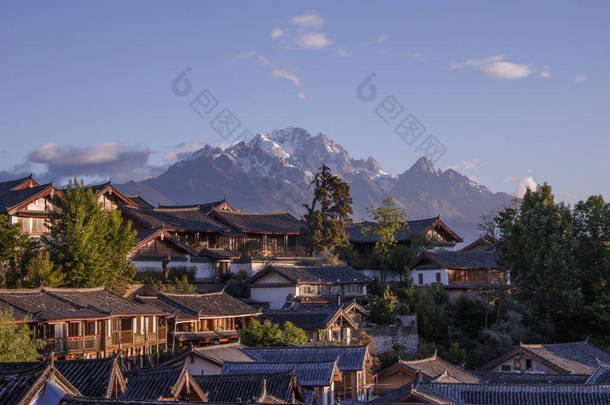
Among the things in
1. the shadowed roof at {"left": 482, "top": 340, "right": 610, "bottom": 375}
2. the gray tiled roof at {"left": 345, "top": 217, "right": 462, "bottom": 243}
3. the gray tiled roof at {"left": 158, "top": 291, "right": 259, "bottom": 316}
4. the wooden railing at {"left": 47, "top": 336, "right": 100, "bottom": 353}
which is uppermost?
the gray tiled roof at {"left": 345, "top": 217, "right": 462, "bottom": 243}

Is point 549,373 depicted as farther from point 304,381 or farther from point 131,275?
point 131,275

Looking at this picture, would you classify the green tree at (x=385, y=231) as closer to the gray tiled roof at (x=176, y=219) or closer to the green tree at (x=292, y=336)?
the gray tiled roof at (x=176, y=219)

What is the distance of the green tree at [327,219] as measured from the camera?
6638 centimetres

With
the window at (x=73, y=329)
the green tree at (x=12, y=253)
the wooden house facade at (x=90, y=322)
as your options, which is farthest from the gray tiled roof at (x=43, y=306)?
the green tree at (x=12, y=253)

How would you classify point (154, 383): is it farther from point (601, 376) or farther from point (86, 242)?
point (601, 376)

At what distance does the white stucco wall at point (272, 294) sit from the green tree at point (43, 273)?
1827 cm

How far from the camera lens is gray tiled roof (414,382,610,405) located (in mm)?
32469

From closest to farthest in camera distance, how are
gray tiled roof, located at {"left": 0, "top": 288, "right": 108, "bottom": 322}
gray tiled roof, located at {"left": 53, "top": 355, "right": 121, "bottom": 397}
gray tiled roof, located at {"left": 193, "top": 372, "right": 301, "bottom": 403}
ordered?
gray tiled roof, located at {"left": 53, "top": 355, "right": 121, "bottom": 397}, gray tiled roof, located at {"left": 193, "top": 372, "right": 301, "bottom": 403}, gray tiled roof, located at {"left": 0, "top": 288, "right": 108, "bottom": 322}

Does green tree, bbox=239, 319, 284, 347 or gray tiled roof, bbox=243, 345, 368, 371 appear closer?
gray tiled roof, bbox=243, 345, 368, 371

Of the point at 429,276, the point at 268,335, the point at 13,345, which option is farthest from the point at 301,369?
the point at 429,276

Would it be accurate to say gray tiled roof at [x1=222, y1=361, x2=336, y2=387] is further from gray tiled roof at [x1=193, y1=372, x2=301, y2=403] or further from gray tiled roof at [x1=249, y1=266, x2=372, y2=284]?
gray tiled roof at [x1=249, y1=266, x2=372, y2=284]

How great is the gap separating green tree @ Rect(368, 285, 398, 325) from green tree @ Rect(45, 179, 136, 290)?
18.3m

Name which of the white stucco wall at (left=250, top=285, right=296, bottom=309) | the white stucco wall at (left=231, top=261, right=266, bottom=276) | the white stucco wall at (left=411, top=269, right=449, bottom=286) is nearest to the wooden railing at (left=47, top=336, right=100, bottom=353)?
the white stucco wall at (left=250, top=285, right=296, bottom=309)

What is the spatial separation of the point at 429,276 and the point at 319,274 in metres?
11.9
